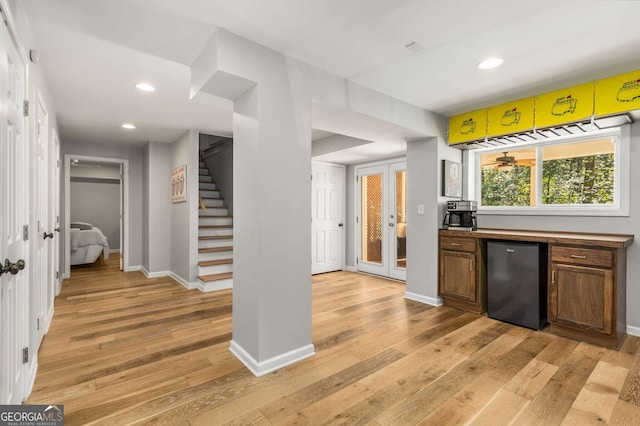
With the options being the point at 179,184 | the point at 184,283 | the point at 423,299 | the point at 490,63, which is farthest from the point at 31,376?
the point at 490,63

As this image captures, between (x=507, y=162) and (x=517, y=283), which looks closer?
(x=517, y=283)

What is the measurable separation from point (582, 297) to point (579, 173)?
1409 millimetres

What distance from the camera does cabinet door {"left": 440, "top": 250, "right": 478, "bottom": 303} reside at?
3529 millimetres

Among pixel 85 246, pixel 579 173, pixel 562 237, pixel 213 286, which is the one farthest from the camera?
pixel 85 246

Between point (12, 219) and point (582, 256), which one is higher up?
point (12, 219)

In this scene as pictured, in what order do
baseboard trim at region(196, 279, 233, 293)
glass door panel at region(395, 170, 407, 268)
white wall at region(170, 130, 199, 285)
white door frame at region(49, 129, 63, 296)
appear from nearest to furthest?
1. white door frame at region(49, 129, 63, 296)
2. baseboard trim at region(196, 279, 233, 293)
3. white wall at region(170, 130, 199, 285)
4. glass door panel at region(395, 170, 407, 268)

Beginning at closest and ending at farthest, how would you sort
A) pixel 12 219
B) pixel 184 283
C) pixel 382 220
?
pixel 12 219 → pixel 184 283 → pixel 382 220

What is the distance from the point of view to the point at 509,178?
3949mm

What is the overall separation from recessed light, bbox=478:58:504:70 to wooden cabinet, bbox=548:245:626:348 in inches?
67.5

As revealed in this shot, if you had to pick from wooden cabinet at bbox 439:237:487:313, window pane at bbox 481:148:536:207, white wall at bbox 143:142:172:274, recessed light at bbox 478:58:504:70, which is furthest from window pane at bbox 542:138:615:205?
white wall at bbox 143:142:172:274

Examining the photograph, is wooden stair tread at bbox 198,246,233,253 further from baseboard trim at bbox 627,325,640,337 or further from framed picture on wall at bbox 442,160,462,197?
baseboard trim at bbox 627,325,640,337

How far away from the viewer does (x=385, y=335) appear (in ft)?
9.57

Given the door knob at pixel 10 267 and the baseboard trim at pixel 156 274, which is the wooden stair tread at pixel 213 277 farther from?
the door knob at pixel 10 267

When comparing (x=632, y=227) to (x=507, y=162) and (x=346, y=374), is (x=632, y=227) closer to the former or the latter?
(x=507, y=162)
